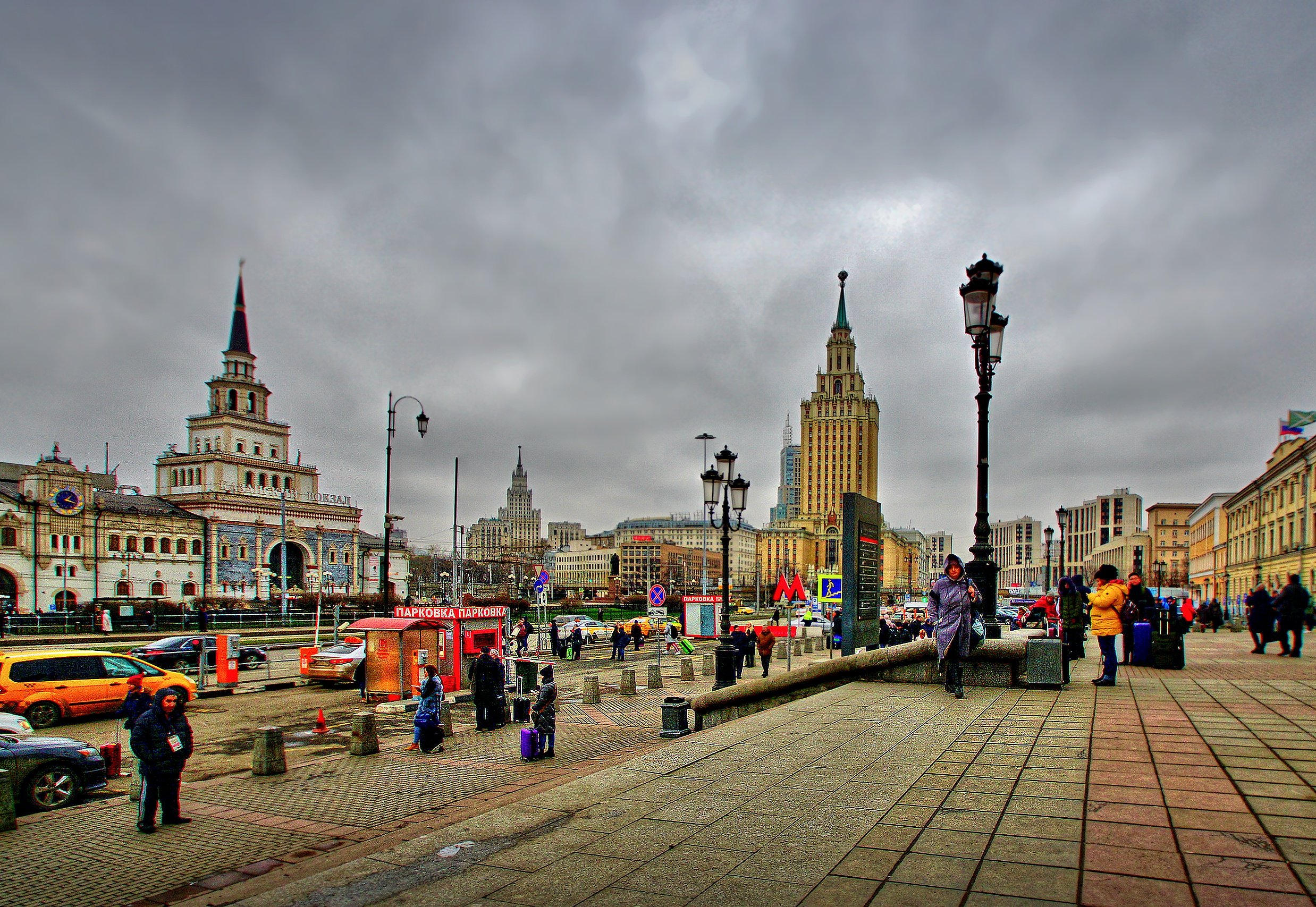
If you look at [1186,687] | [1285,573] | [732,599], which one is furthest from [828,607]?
[732,599]

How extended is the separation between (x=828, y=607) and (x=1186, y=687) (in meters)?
37.4

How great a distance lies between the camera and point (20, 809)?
9.70 metres

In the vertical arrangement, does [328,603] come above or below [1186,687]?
below

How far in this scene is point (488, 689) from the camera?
51.4 feet

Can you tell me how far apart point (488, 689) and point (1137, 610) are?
12.6 m

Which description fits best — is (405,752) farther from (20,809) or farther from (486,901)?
(486,901)

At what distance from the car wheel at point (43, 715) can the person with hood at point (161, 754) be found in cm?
956

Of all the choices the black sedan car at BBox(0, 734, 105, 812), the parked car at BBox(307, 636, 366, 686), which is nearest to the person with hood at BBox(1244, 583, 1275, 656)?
the black sedan car at BBox(0, 734, 105, 812)

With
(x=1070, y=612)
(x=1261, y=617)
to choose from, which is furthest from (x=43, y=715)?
(x=1261, y=617)

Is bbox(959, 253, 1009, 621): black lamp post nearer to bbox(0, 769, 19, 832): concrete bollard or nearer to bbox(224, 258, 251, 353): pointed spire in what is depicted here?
bbox(0, 769, 19, 832): concrete bollard

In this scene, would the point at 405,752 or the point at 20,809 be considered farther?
the point at 405,752

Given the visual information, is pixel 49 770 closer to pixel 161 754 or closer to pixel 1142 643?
pixel 161 754

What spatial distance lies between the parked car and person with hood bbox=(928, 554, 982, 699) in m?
17.7

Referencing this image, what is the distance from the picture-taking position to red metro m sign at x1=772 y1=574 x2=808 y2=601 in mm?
23047
